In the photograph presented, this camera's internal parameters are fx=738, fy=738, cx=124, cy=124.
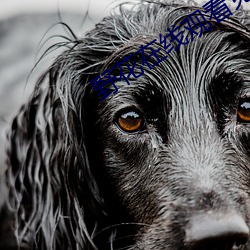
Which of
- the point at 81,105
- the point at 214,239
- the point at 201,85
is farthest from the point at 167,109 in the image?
the point at 214,239

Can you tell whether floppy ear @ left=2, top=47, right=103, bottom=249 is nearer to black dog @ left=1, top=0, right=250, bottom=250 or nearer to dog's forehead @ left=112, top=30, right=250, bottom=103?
black dog @ left=1, top=0, right=250, bottom=250

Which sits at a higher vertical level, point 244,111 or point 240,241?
point 244,111

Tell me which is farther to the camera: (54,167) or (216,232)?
(54,167)

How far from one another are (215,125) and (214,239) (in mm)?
558

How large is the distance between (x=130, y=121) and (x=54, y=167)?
48cm

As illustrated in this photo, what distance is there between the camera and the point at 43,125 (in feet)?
10.9

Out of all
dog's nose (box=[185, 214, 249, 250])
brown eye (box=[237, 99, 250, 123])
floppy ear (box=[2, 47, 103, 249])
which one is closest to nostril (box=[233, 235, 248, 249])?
dog's nose (box=[185, 214, 249, 250])

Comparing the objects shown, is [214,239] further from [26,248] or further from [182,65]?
[26,248]

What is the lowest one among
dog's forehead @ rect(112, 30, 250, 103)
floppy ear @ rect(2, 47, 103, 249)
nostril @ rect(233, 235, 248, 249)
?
nostril @ rect(233, 235, 248, 249)

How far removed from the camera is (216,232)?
8.25 ft

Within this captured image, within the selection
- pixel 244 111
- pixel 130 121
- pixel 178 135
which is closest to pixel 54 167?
pixel 130 121

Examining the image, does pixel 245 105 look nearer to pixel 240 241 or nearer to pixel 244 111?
pixel 244 111

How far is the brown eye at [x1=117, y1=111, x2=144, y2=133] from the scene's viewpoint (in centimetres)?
296

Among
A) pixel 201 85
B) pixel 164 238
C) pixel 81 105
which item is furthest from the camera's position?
pixel 81 105
